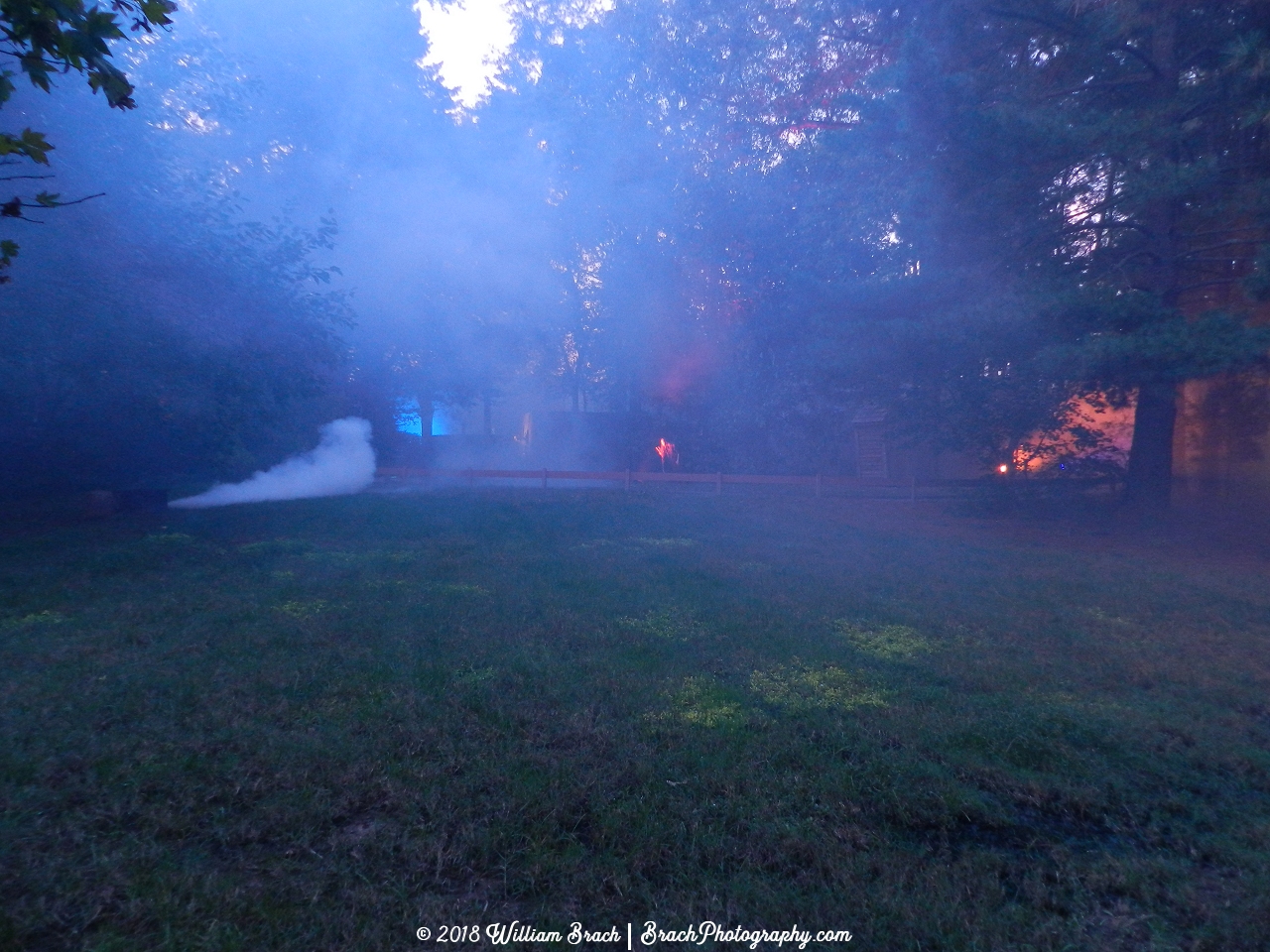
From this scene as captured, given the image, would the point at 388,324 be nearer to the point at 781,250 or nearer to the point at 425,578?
the point at 781,250

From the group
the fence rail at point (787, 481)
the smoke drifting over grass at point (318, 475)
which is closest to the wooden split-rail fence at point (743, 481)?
the fence rail at point (787, 481)

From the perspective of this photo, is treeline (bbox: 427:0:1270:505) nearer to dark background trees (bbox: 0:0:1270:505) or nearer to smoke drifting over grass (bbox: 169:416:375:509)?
dark background trees (bbox: 0:0:1270:505)

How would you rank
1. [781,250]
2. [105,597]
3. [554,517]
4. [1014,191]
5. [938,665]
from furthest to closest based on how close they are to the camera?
[781,250] < [554,517] < [1014,191] < [105,597] < [938,665]

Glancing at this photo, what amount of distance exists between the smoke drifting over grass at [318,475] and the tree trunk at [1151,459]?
14.7m

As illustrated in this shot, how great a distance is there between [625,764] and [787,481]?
49.3 ft

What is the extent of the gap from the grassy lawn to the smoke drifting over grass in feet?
28.8

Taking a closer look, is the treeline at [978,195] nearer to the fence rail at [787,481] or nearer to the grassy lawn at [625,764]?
the fence rail at [787,481]

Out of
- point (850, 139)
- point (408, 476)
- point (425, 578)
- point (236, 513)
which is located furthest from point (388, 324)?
point (425, 578)

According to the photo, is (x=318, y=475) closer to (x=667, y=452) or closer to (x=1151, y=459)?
(x=667, y=452)

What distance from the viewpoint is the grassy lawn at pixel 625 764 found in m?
2.59

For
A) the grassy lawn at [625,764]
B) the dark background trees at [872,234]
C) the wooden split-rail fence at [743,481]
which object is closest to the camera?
the grassy lawn at [625,764]

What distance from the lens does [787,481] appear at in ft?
59.8

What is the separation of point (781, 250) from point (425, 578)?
450 inches

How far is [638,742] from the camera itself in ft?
12.7
